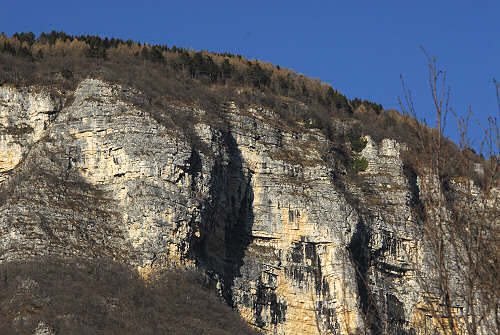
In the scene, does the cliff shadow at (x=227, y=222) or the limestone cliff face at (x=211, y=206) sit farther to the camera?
the cliff shadow at (x=227, y=222)

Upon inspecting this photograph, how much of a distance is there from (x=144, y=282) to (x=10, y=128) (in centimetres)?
1897

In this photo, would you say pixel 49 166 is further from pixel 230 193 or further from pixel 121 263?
pixel 230 193

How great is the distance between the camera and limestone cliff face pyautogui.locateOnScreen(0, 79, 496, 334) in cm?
Answer: 5294

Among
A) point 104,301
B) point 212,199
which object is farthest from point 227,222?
point 104,301

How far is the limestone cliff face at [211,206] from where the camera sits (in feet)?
174

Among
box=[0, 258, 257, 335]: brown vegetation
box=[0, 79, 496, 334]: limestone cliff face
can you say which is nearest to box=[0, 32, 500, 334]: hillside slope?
box=[0, 79, 496, 334]: limestone cliff face

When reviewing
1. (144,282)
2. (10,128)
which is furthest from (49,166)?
(144,282)

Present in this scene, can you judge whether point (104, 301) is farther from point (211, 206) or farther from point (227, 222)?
point (227, 222)

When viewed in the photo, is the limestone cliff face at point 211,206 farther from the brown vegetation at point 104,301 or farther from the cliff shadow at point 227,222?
the brown vegetation at point 104,301

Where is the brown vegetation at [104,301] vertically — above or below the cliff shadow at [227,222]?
below

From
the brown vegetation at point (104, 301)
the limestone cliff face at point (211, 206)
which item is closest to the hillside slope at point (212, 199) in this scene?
the limestone cliff face at point (211, 206)

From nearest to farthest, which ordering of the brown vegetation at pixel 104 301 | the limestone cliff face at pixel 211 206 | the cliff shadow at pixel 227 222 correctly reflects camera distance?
the brown vegetation at pixel 104 301 → the limestone cliff face at pixel 211 206 → the cliff shadow at pixel 227 222

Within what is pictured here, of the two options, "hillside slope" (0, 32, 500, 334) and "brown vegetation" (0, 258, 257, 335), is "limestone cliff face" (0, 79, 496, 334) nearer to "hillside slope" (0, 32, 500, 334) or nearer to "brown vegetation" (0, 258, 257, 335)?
"hillside slope" (0, 32, 500, 334)

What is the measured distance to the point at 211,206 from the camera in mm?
56781
